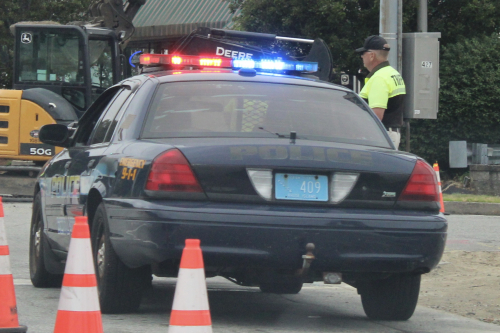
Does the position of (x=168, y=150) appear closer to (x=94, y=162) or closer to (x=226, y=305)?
(x=94, y=162)

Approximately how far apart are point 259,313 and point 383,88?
133 inches

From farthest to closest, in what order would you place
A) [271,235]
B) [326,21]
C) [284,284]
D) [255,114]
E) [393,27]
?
[326,21], [393,27], [255,114], [284,284], [271,235]

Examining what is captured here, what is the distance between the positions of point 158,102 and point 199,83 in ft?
1.08

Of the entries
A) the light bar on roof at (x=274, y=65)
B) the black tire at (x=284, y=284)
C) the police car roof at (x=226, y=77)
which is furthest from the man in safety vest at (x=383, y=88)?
the black tire at (x=284, y=284)

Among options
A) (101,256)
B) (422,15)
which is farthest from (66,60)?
(101,256)

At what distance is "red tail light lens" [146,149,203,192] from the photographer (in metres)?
5.17

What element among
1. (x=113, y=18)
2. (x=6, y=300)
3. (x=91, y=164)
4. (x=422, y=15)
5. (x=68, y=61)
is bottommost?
(x=6, y=300)

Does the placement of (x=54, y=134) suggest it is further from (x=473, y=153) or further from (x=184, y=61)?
(x=473, y=153)

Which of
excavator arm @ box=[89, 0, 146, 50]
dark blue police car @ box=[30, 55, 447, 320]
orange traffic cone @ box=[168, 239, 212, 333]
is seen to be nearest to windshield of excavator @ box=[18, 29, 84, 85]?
excavator arm @ box=[89, 0, 146, 50]

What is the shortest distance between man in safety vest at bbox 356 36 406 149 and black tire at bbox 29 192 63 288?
325cm

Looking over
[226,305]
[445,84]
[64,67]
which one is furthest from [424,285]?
[445,84]

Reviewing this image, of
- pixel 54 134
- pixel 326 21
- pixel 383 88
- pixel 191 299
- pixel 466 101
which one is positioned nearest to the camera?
pixel 191 299

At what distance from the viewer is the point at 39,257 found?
7.22 meters

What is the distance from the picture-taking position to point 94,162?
616cm
